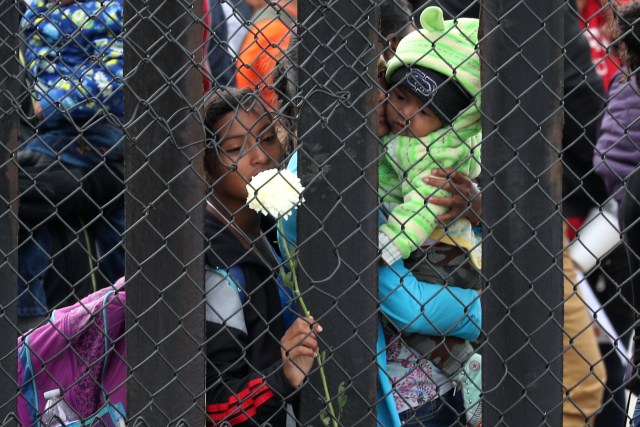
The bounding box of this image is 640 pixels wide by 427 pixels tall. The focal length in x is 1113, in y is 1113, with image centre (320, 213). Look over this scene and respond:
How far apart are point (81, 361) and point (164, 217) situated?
50cm

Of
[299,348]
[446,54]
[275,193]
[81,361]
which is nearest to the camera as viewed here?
[275,193]

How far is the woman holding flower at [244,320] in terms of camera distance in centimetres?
312

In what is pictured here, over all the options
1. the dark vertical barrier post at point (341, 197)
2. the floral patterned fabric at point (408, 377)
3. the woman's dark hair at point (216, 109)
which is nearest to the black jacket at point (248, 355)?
the dark vertical barrier post at point (341, 197)

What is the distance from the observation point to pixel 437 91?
3.36 m

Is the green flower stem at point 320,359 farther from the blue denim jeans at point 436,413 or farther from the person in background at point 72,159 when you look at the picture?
the person in background at point 72,159

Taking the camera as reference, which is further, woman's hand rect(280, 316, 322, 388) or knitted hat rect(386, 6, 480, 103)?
knitted hat rect(386, 6, 480, 103)

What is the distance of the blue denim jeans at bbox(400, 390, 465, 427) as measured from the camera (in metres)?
3.43

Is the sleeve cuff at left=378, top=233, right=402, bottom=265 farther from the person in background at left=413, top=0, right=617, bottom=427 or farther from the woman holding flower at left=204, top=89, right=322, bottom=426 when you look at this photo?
the person in background at left=413, top=0, right=617, bottom=427

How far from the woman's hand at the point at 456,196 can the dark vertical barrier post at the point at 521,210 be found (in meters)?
0.17

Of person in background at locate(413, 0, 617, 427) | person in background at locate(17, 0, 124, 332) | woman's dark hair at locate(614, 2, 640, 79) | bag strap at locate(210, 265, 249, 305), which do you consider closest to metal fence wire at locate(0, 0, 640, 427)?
bag strap at locate(210, 265, 249, 305)

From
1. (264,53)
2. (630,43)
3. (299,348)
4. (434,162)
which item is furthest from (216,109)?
(630,43)

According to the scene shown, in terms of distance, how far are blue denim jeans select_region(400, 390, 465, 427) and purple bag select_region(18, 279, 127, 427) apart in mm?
875

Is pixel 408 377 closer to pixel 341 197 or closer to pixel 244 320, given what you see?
pixel 244 320

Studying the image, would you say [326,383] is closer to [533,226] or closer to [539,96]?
[533,226]
